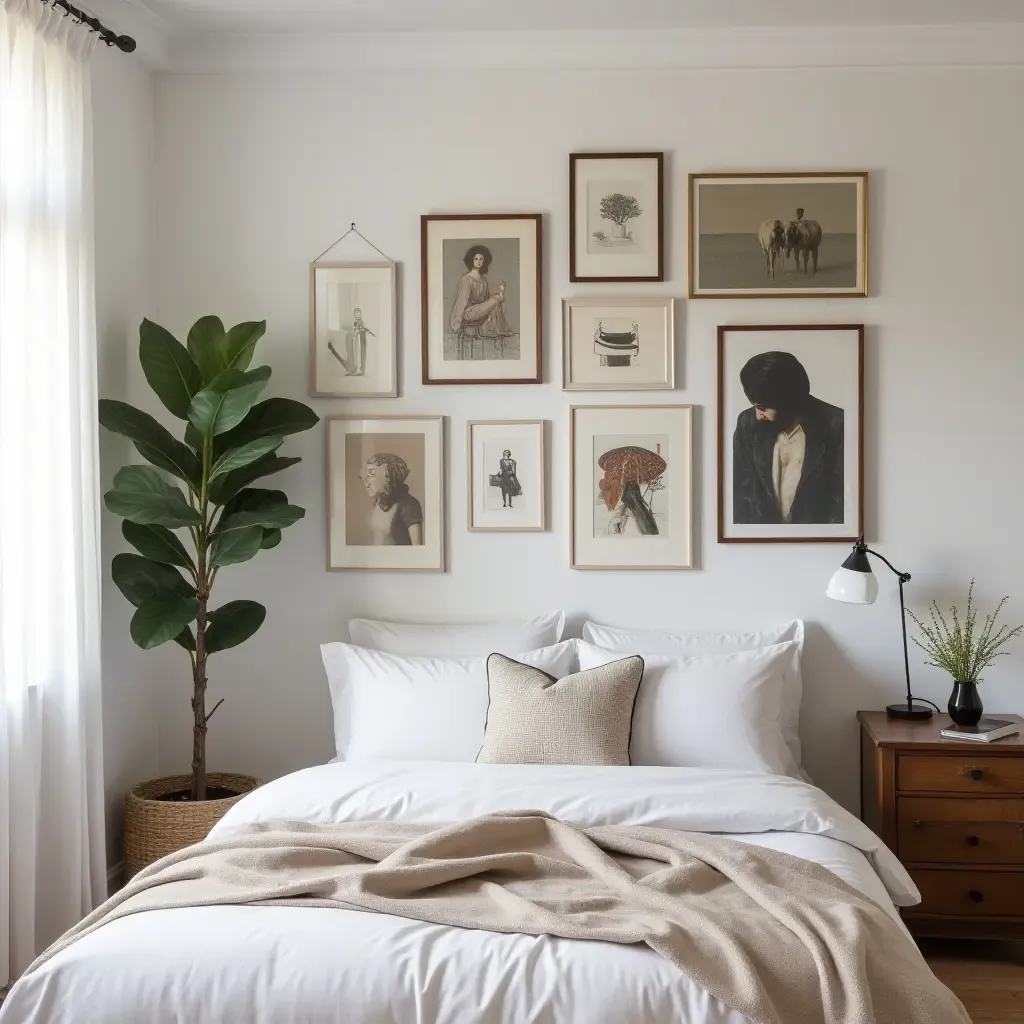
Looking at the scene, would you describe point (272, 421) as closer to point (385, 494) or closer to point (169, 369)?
point (169, 369)

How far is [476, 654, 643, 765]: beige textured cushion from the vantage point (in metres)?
3.16

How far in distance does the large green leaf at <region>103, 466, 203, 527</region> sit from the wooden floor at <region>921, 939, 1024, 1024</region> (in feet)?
8.56

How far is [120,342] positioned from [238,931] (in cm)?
225

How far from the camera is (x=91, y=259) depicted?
3369mm

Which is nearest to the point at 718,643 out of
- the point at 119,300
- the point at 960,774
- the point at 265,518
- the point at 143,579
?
the point at 960,774

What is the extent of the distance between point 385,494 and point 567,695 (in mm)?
1083

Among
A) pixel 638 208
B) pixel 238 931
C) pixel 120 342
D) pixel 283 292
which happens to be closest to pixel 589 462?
pixel 638 208

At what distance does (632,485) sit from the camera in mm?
3844

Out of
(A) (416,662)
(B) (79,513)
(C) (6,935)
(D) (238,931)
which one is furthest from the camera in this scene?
(A) (416,662)

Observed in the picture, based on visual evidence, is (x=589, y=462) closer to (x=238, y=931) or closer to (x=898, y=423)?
(x=898, y=423)

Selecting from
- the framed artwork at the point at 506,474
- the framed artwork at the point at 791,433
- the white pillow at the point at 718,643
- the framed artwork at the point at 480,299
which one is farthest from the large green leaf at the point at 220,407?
the framed artwork at the point at 791,433

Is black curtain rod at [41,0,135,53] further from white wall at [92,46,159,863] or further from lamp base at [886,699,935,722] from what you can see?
lamp base at [886,699,935,722]

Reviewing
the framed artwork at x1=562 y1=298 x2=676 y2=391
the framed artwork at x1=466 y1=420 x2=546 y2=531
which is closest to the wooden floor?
the framed artwork at x1=466 y1=420 x2=546 y2=531

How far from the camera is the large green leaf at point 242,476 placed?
3.60 meters
